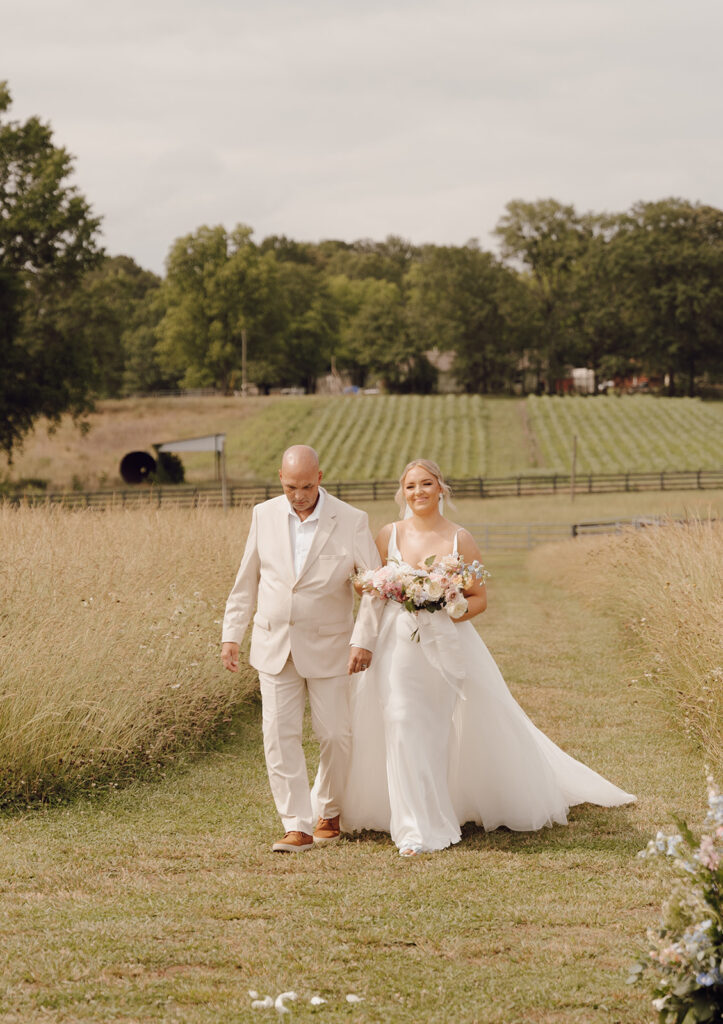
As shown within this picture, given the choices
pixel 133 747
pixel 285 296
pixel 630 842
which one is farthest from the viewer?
pixel 285 296

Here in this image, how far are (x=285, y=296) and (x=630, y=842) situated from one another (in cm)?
8563

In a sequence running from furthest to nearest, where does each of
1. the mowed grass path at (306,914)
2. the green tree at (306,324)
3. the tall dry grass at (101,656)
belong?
the green tree at (306,324)
the tall dry grass at (101,656)
the mowed grass path at (306,914)

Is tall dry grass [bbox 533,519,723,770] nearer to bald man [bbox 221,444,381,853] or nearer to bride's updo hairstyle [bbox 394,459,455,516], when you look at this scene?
bride's updo hairstyle [bbox 394,459,455,516]

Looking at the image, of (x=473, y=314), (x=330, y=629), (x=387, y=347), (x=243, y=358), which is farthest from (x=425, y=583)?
(x=387, y=347)

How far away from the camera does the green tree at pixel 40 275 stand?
44062 mm

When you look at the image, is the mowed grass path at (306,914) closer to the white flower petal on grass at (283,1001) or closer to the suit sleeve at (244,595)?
the white flower petal on grass at (283,1001)

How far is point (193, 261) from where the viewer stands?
267ft

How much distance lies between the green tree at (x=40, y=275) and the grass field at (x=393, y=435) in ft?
18.3

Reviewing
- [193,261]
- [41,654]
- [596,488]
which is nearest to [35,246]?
[596,488]

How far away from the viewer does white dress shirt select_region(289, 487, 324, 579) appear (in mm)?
6164

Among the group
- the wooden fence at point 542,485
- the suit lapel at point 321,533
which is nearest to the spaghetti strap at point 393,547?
the suit lapel at point 321,533

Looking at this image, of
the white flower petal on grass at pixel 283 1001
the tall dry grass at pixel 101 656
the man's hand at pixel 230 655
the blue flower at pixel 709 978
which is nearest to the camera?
the blue flower at pixel 709 978

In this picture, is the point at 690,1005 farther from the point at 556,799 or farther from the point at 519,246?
the point at 519,246

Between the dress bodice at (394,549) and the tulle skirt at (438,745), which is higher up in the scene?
the dress bodice at (394,549)
